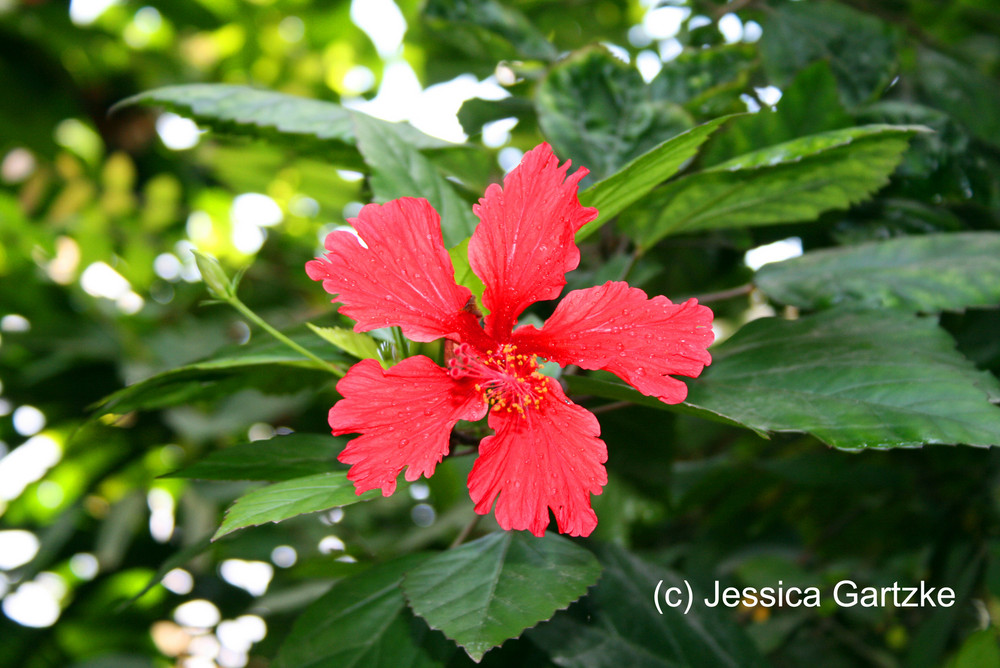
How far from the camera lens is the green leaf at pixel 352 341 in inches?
26.2

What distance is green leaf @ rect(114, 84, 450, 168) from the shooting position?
2.87 ft

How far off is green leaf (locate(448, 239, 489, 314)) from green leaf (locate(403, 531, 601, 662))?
272 millimetres

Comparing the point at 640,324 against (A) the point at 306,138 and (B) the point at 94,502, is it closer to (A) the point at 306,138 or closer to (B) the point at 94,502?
(A) the point at 306,138

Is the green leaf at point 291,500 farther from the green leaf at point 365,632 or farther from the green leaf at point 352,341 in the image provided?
the green leaf at point 365,632

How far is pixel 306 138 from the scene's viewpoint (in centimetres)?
92

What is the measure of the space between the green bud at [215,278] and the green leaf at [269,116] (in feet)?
0.83

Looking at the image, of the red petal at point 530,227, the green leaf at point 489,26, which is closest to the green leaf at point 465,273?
the red petal at point 530,227

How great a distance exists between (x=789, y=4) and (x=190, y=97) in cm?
95

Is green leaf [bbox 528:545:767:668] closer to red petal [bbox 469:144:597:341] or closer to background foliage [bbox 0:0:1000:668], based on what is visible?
background foliage [bbox 0:0:1000:668]

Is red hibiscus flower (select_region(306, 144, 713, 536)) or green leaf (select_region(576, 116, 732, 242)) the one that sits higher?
green leaf (select_region(576, 116, 732, 242))

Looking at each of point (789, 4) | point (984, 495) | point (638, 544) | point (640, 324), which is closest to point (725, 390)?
point (640, 324)

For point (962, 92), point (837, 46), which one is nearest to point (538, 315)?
point (837, 46)

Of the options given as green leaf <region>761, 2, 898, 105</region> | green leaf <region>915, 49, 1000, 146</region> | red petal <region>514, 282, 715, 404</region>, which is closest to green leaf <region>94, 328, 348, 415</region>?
red petal <region>514, 282, 715, 404</region>

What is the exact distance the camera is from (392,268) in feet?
2.03
